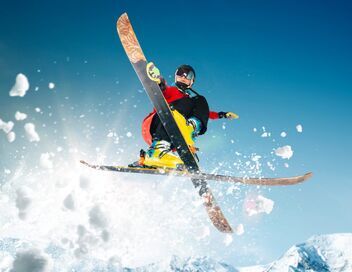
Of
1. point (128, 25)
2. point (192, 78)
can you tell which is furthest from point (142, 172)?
point (128, 25)

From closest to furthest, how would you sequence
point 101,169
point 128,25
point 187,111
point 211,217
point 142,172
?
point 128,25
point 187,111
point 142,172
point 101,169
point 211,217

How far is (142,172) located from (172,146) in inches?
42.2

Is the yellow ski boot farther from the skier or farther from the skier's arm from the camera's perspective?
the skier's arm

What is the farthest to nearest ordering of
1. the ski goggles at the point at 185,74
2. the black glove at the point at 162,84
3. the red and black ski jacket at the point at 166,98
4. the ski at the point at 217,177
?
1. the ski at the point at 217,177
2. the ski goggles at the point at 185,74
3. the red and black ski jacket at the point at 166,98
4. the black glove at the point at 162,84

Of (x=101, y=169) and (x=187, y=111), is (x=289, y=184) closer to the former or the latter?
(x=187, y=111)

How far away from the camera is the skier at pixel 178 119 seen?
8141mm

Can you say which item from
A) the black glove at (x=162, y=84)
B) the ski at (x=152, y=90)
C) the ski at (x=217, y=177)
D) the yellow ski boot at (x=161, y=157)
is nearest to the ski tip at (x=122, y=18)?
the ski at (x=152, y=90)

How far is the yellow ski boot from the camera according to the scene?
323 inches

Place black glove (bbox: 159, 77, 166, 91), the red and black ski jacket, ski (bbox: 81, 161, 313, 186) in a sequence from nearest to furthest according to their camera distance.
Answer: black glove (bbox: 159, 77, 166, 91) → the red and black ski jacket → ski (bbox: 81, 161, 313, 186)

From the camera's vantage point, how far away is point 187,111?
26.9 feet

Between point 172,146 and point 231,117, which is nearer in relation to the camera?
point 172,146

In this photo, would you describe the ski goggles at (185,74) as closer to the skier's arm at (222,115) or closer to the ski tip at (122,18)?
the skier's arm at (222,115)

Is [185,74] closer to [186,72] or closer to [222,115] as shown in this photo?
[186,72]

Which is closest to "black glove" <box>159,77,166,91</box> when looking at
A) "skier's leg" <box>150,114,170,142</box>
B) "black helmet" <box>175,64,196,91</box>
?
"black helmet" <box>175,64,196,91</box>
